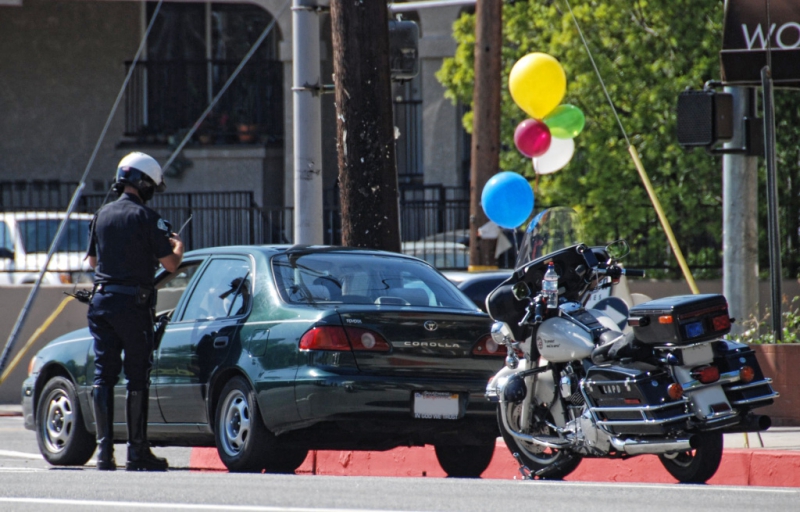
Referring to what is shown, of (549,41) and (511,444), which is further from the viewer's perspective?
(549,41)

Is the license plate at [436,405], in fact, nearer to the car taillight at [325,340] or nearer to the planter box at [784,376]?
the car taillight at [325,340]

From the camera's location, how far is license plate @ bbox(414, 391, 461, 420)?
25.1 ft

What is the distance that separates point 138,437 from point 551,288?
2781 millimetres

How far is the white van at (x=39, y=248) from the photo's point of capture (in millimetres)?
16203

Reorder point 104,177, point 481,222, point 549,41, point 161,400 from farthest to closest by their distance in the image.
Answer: point 104,177 → point 549,41 → point 481,222 → point 161,400

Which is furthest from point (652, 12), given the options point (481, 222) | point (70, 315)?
point (70, 315)

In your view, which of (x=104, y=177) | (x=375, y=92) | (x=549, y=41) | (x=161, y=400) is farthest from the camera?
(x=104, y=177)

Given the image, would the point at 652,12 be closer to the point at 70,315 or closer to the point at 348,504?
the point at 70,315

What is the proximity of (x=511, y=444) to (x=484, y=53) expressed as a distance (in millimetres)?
8046

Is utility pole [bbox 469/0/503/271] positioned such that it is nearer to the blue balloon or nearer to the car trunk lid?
the blue balloon

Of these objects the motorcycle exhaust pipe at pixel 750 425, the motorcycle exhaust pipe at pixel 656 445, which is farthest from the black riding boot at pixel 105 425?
the motorcycle exhaust pipe at pixel 750 425

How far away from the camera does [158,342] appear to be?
337 inches

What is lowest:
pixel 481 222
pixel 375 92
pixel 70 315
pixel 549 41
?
pixel 70 315

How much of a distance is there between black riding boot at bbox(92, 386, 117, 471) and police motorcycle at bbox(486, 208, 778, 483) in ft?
7.91
